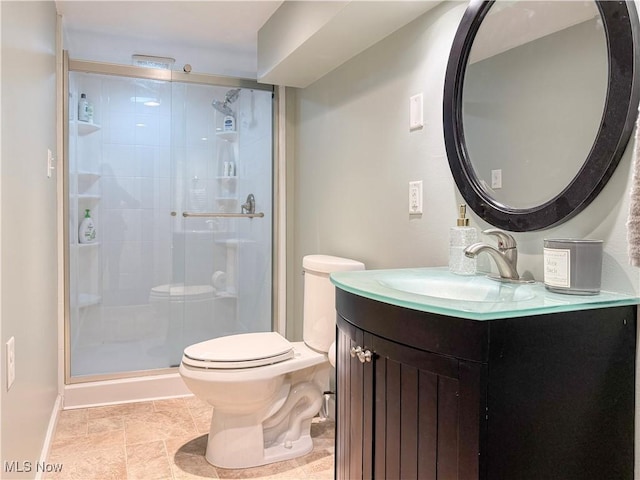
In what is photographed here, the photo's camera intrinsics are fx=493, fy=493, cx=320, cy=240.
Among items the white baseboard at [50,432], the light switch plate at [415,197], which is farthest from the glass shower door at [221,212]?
the light switch plate at [415,197]

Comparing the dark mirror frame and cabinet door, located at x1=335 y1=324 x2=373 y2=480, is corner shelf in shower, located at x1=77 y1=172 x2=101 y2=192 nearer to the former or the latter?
cabinet door, located at x1=335 y1=324 x2=373 y2=480

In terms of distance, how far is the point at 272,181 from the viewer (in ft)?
10.7

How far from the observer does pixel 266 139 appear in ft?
10.6

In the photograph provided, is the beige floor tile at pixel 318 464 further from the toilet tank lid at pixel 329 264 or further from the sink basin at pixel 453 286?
the sink basin at pixel 453 286

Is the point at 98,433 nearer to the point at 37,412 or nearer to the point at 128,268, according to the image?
the point at 37,412

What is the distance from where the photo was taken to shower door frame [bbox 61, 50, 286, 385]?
2.76 metres

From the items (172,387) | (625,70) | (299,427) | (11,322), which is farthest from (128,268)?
(625,70)

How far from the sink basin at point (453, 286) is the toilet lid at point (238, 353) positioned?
0.77m

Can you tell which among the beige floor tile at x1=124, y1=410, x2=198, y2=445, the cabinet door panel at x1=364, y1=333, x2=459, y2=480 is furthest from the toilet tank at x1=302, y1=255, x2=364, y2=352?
the cabinet door panel at x1=364, y1=333, x2=459, y2=480

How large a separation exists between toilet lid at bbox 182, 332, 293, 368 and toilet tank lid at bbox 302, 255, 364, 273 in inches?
14.7

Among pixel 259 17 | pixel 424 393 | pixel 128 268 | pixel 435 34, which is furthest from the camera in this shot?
pixel 128 268

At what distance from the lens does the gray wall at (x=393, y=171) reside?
1238mm

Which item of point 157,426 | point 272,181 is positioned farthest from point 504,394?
point 272,181

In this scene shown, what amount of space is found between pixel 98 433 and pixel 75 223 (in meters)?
1.25
